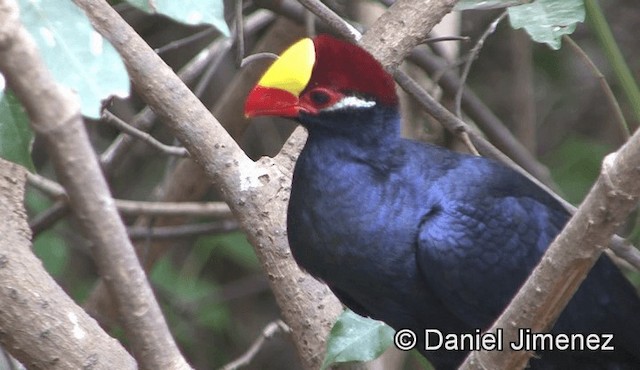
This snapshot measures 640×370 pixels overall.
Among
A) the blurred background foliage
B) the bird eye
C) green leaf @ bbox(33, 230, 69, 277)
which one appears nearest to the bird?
the bird eye

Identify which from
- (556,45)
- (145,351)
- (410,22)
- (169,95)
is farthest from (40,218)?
(145,351)

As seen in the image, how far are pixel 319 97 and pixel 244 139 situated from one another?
168 cm

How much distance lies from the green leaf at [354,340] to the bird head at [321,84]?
1.04ft

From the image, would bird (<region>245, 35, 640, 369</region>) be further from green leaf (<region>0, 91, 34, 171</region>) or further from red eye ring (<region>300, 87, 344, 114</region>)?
green leaf (<region>0, 91, 34, 171</region>)

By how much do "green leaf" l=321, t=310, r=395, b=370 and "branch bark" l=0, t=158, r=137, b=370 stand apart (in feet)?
1.10

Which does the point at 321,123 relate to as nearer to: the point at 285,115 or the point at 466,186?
the point at 285,115

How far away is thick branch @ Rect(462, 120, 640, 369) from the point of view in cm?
95

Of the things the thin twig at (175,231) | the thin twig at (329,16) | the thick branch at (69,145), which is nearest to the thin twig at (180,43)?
the thin twig at (329,16)

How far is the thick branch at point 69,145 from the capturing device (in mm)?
652

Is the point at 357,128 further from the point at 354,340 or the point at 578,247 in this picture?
the point at 578,247

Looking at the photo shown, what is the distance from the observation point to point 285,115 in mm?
1492

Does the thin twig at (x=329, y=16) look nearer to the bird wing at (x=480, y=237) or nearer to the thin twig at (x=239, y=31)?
the thin twig at (x=239, y=31)

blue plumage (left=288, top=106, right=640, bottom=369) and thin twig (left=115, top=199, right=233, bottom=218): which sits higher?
blue plumage (left=288, top=106, right=640, bottom=369)

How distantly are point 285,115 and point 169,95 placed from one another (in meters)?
0.19
